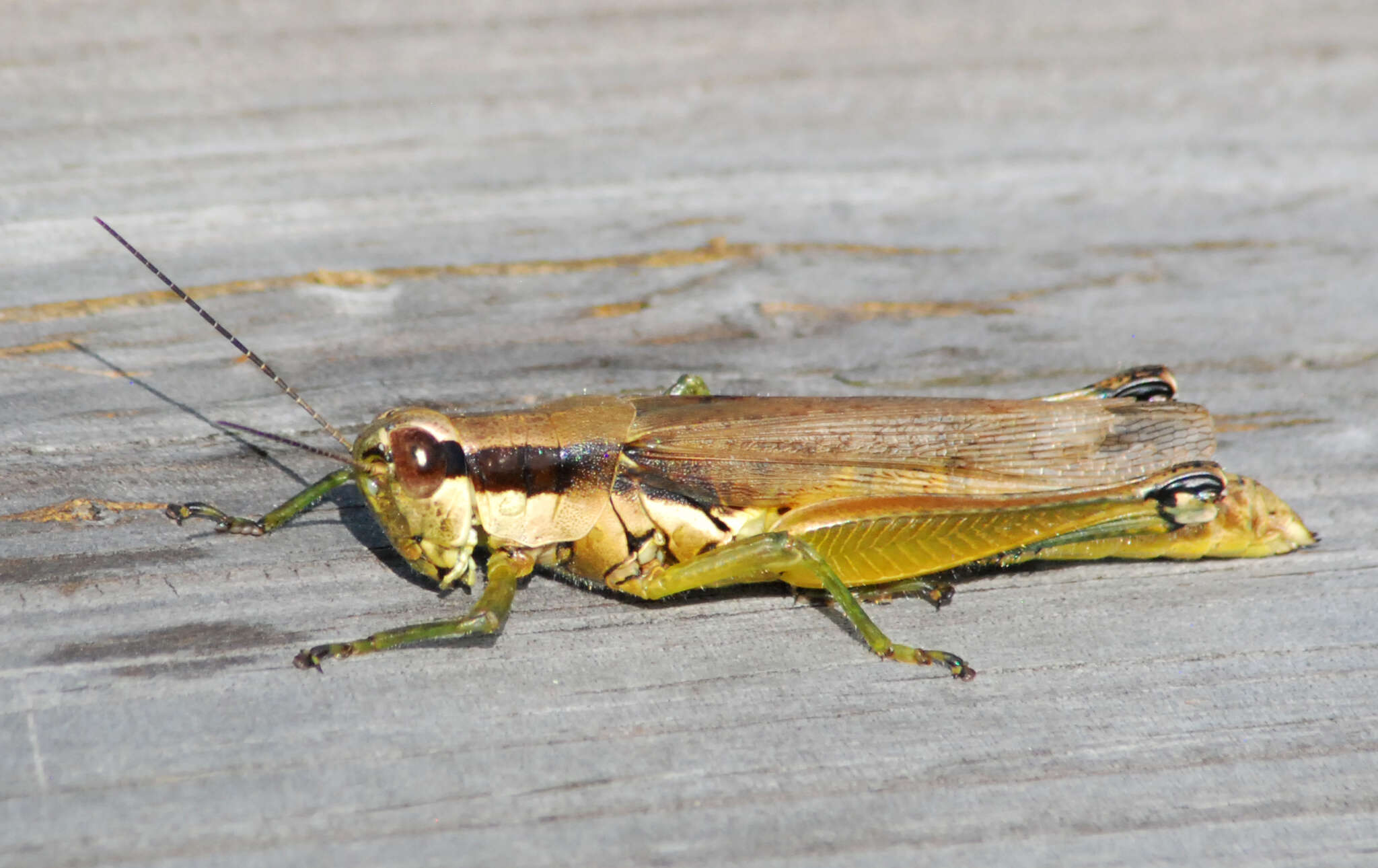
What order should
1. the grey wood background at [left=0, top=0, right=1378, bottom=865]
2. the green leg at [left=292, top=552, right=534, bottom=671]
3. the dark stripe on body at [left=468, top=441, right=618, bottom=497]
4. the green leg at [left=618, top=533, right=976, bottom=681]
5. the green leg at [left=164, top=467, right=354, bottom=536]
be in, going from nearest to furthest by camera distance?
1. the grey wood background at [left=0, top=0, right=1378, bottom=865]
2. the green leg at [left=292, top=552, right=534, bottom=671]
3. the green leg at [left=164, top=467, right=354, bottom=536]
4. the green leg at [left=618, top=533, right=976, bottom=681]
5. the dark stripe on body at [left=468, top=441, right=618, bottom=497]

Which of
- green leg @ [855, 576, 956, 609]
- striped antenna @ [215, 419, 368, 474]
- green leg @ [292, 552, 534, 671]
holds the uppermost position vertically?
striped antenna @ [215, 419, 368, 474]

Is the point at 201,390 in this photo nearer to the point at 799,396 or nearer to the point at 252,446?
the point at 252,446

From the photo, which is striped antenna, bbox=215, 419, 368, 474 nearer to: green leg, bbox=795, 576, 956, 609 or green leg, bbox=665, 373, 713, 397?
green leg, bbox=665, 373, 713, 397

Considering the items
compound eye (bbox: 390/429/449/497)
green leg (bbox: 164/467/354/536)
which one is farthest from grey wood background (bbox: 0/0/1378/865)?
compound eye (bbox: 390/429/449/497)

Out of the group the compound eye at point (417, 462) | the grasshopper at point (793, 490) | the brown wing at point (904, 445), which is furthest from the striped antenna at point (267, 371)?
the brown wing at point (904, 445)

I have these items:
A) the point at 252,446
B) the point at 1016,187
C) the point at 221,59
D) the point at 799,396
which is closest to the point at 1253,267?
the point at 1016,187

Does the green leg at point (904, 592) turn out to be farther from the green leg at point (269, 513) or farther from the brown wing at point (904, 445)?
the green leg at point (269, 513)
